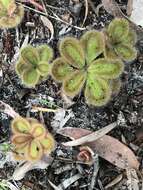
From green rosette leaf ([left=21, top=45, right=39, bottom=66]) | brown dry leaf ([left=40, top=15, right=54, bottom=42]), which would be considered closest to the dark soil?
brown dry leaf ([left=40, top=15, right=54, bottom=42])

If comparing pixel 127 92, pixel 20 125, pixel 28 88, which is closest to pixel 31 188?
pixel 20 125

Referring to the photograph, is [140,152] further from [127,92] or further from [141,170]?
[127,92]

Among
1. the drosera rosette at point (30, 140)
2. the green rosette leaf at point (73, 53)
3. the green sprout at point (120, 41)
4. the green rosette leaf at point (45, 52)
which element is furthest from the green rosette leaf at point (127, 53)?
the drosera rosette at point (30, 140)

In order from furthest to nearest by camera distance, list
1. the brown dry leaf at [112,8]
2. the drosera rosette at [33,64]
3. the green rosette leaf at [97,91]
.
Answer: the brown dry leaf at [112,8] < the drosera rosette at [33,64] < the green rosette leaf at [97,91]

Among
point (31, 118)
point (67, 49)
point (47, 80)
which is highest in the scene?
point (67, 49)

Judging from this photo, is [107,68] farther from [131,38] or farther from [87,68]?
[131,38]

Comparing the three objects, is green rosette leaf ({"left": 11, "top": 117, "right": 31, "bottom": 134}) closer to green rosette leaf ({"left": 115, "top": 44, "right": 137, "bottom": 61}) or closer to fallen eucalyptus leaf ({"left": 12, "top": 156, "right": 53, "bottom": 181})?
fallen eucalyptus leaf ({"left": 12, "top": 156, "right": 53, "bottom": 181})

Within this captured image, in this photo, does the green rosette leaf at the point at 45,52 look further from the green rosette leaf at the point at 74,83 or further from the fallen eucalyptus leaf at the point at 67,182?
the fallen eucalyptus leaf at the point at 67,182

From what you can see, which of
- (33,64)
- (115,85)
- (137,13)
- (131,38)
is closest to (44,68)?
(33,64)
